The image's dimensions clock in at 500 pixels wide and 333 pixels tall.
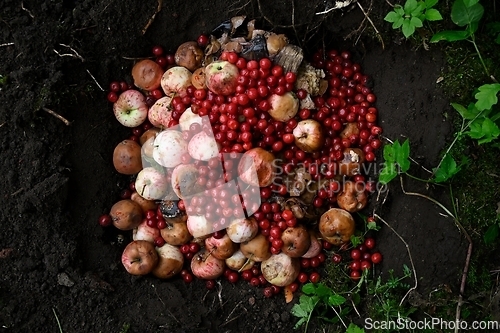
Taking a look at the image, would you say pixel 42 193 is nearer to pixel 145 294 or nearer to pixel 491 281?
pixel 145 294

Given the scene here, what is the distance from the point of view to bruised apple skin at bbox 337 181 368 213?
3.18 m

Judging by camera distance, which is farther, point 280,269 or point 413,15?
point 280,269

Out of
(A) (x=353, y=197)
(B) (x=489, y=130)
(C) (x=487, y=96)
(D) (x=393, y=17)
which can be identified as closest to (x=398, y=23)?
(D) (x=393, y=17)

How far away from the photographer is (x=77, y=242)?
10.8 ft

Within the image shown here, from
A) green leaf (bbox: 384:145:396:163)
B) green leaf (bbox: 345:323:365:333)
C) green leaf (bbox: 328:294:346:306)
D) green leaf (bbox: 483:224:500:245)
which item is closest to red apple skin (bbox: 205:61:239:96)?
green leaf (bbox: 384:145:396:163)

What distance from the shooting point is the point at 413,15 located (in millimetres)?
2750

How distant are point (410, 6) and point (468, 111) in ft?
1.96

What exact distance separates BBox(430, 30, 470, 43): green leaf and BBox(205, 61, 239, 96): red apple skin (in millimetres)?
1093

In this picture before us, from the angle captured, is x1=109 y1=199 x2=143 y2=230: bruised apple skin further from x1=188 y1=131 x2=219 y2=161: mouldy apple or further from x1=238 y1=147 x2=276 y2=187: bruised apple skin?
x1=238 y1=147 x2=276 y2=187: bruised apple skin

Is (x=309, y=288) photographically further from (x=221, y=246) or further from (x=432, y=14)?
(x=432, y=14)

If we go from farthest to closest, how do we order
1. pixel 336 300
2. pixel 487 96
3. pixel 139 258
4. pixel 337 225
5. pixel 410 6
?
pixel 139 258 → pixel 337 225 → pixel 336 300 → pixel 410 6 → pixel 487 96

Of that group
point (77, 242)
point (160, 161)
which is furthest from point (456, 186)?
point (77, 242)

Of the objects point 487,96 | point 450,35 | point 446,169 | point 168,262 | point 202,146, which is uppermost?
point 450,35

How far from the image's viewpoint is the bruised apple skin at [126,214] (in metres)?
3.35
